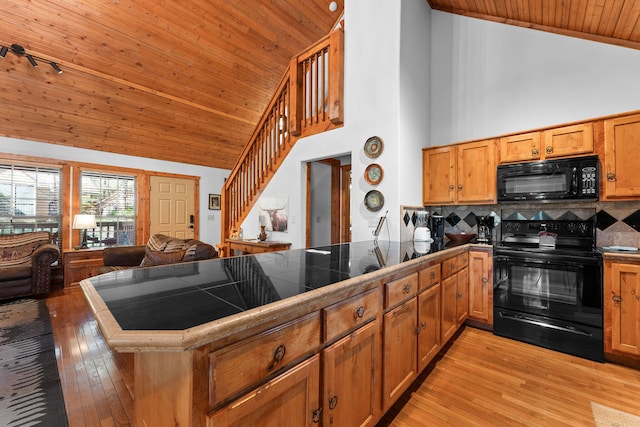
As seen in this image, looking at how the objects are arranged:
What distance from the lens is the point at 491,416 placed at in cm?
177

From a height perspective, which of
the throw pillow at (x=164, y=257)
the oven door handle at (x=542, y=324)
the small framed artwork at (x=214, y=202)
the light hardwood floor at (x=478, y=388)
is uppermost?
the small framed artwork at (x=214, y=202)

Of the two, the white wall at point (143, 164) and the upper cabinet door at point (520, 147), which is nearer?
the upper cabinet door at point (520, 147)

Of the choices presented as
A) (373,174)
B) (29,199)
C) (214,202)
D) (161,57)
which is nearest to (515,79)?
(373,174)

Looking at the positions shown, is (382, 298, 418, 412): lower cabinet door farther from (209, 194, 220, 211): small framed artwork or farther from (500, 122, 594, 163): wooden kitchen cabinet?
(209, 194, 220, 211): small framed artwork

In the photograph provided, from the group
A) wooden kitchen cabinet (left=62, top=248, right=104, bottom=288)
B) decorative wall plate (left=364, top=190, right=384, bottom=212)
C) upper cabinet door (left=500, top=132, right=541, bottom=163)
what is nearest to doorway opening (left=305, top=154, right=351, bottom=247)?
decorative wall plate (left=364, top=190, right=384, bottom=212)

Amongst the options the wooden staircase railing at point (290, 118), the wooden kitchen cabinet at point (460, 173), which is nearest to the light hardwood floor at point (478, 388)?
the wooden kitchen cabinet at point (460, 173)

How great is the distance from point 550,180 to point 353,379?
113 inches

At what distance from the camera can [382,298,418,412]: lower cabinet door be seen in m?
1.57

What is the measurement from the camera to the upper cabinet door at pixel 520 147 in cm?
295

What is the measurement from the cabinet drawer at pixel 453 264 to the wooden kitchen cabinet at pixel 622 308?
1.08 m

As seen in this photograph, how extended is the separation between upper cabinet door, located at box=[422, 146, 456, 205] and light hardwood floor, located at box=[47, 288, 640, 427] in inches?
65.5

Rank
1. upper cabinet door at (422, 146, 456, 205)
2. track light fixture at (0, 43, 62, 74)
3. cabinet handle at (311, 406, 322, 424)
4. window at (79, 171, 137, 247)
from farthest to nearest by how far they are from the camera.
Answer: window at (79, 171, 137, 247) < track light fixture at (0, 43, 62, 74) < upper cabinet door at (422, 146, 456, 205) < cabinet handle at (311, 406, 322, 424)

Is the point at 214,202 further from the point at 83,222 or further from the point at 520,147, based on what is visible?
the point at 520,147

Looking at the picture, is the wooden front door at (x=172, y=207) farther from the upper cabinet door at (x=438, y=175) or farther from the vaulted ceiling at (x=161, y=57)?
the upper cabinet door at (x=438, y=175)
